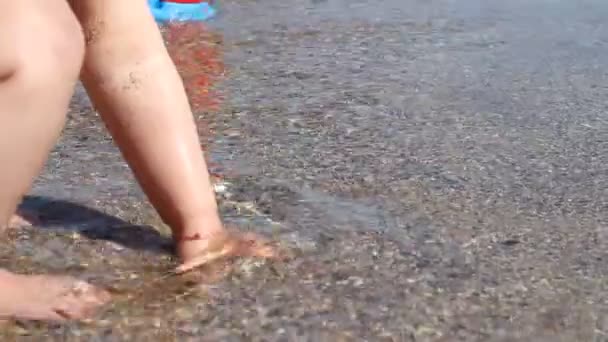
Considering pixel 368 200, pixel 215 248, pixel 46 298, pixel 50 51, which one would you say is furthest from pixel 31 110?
pixel 368 200

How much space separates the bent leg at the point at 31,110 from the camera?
1.76 meters

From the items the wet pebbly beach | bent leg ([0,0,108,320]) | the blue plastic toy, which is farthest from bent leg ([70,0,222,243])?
the blue plastic toy

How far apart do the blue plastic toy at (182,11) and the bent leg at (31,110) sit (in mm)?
2540

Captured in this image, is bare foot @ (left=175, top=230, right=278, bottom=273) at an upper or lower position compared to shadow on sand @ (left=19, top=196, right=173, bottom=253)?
upper

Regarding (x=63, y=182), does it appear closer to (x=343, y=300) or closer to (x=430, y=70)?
(x=343, y=300)

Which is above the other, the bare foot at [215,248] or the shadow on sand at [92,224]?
the bare foot at [215,248]

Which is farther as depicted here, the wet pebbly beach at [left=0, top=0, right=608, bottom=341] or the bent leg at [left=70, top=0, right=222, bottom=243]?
the bent leg at [left=70, top=0, right=222, bottom=243]

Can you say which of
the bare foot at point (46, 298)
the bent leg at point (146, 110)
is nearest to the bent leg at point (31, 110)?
the bare foot at point (46, 298)

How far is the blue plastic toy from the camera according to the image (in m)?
4.36

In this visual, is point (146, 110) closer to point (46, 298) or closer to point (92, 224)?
point (92, 224)

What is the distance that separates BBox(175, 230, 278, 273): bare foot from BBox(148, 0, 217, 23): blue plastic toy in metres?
2.40

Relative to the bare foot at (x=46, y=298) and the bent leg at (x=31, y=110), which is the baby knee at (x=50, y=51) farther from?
the bare foot at (x=46, y=298)

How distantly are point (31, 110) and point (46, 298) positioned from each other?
28 centimetres

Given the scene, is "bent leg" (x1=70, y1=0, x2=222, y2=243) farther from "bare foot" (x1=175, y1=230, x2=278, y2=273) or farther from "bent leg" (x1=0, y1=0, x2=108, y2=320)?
"bent leg" (x1=0, y1=0, x2=108, y2=320)
